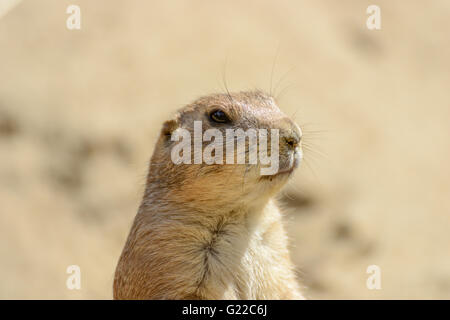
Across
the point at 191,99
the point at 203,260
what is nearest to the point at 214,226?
the point at 203,260

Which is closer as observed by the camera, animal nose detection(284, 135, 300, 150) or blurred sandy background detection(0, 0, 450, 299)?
animal nose detection(284, 135, 300, 150)

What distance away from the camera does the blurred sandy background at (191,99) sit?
9.62 m

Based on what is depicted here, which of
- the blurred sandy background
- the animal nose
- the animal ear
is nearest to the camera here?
the animal nose

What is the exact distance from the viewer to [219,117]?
5059mm

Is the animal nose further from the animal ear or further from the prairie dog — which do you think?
the animal ear

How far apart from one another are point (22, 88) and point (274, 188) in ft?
23.5

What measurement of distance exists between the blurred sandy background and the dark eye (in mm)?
4319

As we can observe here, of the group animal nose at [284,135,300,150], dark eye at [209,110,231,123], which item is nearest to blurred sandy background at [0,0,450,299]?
dark eye at [209,110,231,123]

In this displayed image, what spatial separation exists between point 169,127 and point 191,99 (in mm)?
4927

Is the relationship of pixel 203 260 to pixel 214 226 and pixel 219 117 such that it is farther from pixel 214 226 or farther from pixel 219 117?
pixel 219 117

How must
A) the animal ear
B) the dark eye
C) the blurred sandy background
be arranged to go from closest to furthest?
the dark eye < the animal ear < the blurred sandy background

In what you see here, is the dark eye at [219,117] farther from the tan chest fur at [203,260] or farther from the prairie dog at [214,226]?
the tan chest fur at [203,260]

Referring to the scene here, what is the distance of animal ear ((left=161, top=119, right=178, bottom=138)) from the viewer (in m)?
5.47

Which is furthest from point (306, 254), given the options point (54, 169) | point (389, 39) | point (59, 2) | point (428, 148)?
point (59, 2)
